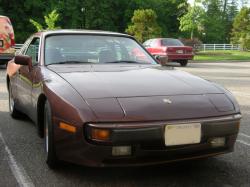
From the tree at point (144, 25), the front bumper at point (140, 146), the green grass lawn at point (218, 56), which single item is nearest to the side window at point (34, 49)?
the front bumper at point (140, 146)

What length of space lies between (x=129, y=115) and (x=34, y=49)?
2.61 m

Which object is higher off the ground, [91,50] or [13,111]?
[91,50]

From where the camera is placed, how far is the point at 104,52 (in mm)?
5277

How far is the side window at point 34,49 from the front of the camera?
17.8 feet

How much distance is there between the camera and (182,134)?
11.9 ft

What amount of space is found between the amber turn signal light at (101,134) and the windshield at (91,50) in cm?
167

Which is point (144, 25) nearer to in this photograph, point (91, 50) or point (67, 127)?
point (91, 50)

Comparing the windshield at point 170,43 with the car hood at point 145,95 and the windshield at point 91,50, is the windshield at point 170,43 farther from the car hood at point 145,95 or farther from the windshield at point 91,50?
the car hood at point 145,95

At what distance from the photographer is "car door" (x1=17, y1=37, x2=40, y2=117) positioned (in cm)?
523

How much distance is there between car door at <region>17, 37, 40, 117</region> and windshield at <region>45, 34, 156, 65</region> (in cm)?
26

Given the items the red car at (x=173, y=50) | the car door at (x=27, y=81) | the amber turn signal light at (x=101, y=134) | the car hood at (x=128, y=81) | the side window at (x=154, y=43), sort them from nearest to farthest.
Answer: the amber turn signal light at (x=101, y=134)
the car hood at (x=128, y=81)
the car door at (x=27, y=81)
the red car at (x=173, y=50)
the side window at (x=154, y=43)

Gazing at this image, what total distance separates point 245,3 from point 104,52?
10639 centimetres

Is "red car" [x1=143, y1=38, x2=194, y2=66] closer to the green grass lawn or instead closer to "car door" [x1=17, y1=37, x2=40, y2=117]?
the green grass lawn

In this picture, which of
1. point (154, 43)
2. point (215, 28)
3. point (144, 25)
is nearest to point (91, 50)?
point (154, 43)
